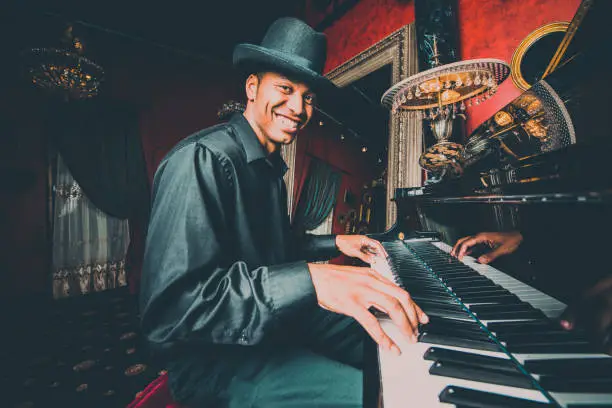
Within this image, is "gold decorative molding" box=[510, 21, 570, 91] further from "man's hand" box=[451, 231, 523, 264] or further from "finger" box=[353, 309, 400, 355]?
Result: "finger" box=[353, 309, 400, 355]

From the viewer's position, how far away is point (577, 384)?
54 cm

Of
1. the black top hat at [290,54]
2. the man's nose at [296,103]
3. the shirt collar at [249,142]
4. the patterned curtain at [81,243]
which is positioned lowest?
the patterned curtain at [81,243]

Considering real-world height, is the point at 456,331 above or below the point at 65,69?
below

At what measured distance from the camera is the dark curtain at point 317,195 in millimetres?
9219

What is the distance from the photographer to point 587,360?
2.01 ft

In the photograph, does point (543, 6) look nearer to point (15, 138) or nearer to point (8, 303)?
point (15, 138)

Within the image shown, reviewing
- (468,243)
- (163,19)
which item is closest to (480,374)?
(468,243)

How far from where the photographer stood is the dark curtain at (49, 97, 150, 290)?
548cm

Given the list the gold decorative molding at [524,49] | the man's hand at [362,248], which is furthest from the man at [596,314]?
the gold decorative molding at [524,49]

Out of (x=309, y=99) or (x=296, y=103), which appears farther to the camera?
(x=309, y=99)

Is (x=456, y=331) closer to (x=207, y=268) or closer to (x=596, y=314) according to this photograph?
(x=596, y=314)

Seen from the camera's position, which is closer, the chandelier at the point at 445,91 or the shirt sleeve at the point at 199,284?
the shirt sleeve at the point at 199,284

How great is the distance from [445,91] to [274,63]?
86.8 inches

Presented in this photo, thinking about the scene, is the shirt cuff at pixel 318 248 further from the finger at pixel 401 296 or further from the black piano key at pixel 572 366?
the black piano key at pixel 572 366
